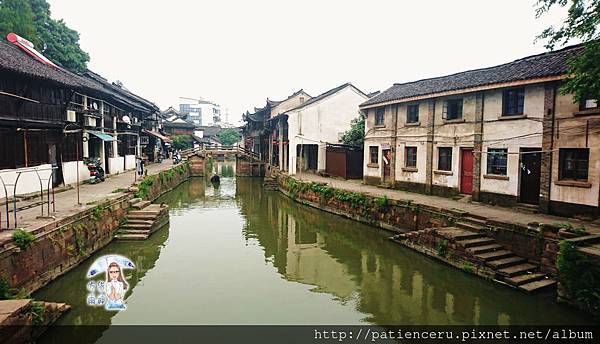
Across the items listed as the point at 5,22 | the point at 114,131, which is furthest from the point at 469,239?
the point at 5,22

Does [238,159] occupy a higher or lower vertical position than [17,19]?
lower

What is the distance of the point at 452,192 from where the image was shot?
17.0 metres

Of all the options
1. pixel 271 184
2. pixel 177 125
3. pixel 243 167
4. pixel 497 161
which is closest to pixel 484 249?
pixel 497 161

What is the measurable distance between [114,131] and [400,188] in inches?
736

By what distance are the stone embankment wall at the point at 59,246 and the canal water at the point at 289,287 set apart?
360 mm

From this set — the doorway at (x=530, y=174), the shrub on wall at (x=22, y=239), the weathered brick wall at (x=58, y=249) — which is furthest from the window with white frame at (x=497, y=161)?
the shrub on wall at (x=22, y=239)

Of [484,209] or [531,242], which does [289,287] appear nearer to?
[531,242]

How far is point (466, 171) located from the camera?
16469 millimetres

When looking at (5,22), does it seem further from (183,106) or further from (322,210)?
→ (183,106)

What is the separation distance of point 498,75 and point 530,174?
430 cm

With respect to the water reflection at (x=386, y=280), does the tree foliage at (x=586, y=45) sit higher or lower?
higher

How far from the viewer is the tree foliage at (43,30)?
2505 centimetres

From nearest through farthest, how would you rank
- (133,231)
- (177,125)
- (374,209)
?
1. (133,231)
2. (374,209)
3. (177,125)

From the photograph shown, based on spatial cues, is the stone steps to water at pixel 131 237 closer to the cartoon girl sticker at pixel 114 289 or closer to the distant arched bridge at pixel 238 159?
the cartoon girl sticker at pixel 114 289
